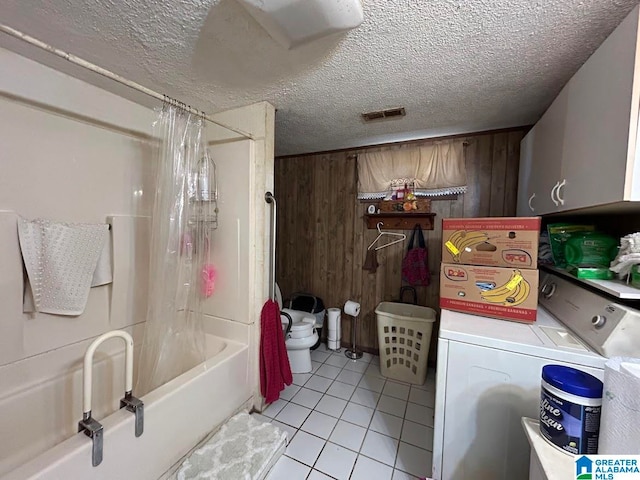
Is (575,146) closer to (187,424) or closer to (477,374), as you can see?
(477,374)

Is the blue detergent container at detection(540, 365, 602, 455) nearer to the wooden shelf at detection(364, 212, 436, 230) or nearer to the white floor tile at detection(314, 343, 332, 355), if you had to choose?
the wooden shelf at detection(364, 212, 436, 230)

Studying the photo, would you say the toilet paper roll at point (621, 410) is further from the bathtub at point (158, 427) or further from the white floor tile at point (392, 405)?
the bathtub at point (158, 427)

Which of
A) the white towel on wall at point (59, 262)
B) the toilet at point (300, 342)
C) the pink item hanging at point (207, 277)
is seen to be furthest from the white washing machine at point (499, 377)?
the white towel on wall at point (59, 262)

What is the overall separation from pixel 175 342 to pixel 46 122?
1352 mm

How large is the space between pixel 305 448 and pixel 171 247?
1.42 meters

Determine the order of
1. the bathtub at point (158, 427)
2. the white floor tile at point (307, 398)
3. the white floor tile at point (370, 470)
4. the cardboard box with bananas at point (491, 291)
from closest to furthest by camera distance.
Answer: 1. the bathtub at point (158, 427)
2. the cardboard box with bananas at point (491, 291)
3. the white floor tile at point (370, 470)
4. the white floor tile at point (307, 398)

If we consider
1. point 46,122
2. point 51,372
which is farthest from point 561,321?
point 46,122

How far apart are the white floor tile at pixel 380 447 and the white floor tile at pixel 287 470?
0.36m

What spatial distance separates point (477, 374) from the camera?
109 cm

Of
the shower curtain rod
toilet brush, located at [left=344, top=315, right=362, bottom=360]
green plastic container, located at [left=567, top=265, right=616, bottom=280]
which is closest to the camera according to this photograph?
the shower curtain rod

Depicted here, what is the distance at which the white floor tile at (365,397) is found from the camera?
6.05ft

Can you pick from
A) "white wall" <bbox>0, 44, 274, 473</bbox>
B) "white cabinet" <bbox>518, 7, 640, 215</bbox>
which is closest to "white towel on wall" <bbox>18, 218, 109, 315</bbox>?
"white wall" <bbox>0, 44, 274, 473</bbox>

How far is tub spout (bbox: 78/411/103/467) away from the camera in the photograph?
2.97 feet

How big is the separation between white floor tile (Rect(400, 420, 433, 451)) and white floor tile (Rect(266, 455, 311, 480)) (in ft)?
2.09
